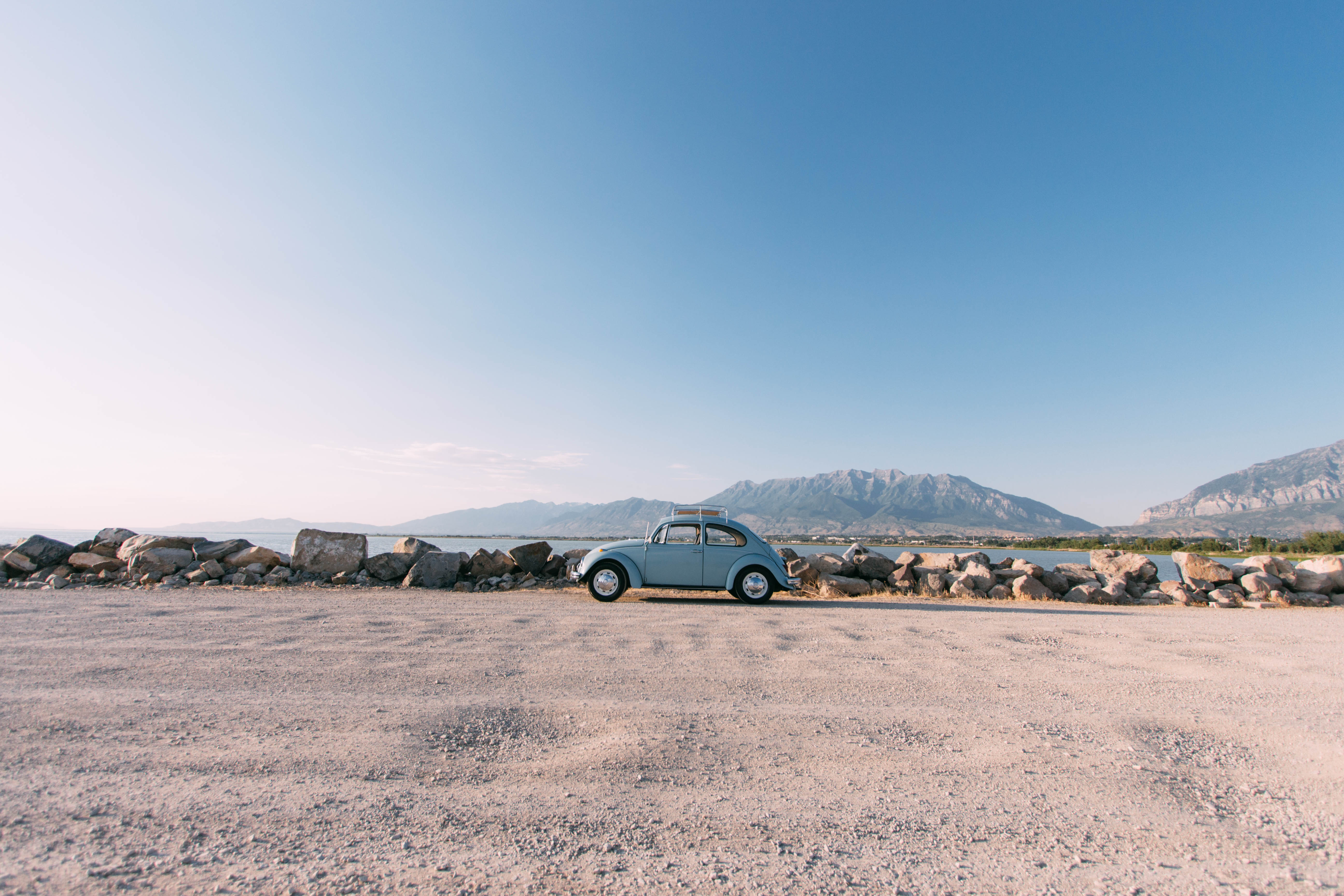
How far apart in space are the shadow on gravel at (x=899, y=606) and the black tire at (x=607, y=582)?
0.40 meters

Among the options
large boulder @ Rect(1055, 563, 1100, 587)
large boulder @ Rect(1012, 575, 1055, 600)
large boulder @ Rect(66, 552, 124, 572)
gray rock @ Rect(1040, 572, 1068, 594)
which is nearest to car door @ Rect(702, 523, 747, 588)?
large boulder @ Rect(1012, 575, 1055, 600)

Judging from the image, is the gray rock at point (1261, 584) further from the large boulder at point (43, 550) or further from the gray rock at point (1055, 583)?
the large boulder at point (43, 550)

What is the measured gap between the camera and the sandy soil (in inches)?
94.3

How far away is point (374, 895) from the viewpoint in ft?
7.09

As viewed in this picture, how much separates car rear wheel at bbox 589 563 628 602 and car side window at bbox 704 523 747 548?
1.95 meters

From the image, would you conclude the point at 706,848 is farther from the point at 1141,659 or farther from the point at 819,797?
the point at 1141,659

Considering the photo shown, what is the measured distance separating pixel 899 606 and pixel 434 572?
35.6ft

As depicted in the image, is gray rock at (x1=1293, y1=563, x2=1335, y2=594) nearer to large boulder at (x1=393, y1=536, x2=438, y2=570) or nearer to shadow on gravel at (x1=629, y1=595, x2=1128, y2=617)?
shadow on gravel at (x1=629, y1=595, x2=1128, y2=617)

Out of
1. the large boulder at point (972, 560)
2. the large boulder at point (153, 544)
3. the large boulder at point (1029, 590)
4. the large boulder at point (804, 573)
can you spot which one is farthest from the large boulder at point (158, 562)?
the large boulder at point (1029, 590)

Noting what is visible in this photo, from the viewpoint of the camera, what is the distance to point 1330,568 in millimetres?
14547

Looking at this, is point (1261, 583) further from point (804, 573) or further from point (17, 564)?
point (17, 564)

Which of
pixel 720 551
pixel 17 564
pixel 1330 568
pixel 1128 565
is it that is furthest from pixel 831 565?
pixel 17 564

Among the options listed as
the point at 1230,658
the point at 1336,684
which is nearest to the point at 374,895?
the point at 1336,684

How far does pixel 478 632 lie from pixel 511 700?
9.94 feet
